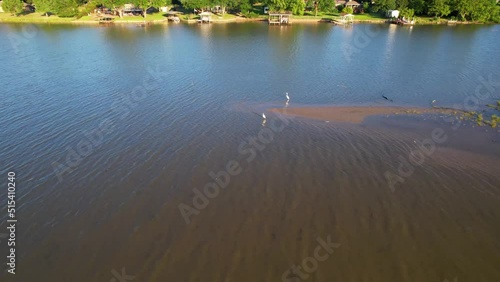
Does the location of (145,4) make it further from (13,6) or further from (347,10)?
(347,10)

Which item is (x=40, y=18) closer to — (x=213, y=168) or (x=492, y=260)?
(x=213, y=168)

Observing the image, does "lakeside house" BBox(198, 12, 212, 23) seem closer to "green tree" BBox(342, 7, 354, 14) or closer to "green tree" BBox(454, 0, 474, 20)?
"green tree" BBox(342, 7, 354, 14)

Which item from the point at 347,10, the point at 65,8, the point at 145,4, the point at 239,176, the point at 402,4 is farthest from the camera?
the point at 347,10

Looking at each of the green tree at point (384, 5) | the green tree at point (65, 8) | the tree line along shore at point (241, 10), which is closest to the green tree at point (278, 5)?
the tree line along shore at point (241, 10)

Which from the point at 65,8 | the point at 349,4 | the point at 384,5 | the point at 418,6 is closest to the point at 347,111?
the point at 384,5

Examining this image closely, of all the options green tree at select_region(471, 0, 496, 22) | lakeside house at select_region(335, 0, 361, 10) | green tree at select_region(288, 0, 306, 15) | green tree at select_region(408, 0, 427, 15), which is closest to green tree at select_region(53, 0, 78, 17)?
green tree at select_region(288, 0, 306, 15)

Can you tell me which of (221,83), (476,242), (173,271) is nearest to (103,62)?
(221,83)

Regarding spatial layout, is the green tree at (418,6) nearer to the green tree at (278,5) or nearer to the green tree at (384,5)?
the green tree at (384,5)
